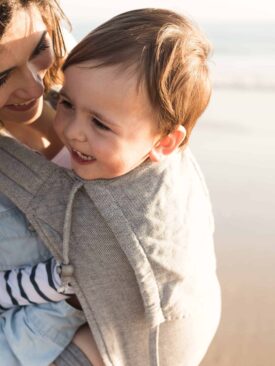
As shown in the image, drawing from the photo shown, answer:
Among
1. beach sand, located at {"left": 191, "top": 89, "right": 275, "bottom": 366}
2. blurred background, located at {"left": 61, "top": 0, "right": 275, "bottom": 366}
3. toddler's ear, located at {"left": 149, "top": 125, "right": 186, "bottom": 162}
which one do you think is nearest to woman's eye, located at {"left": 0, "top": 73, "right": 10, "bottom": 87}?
toddler's ear, located at {"left": 149, "top": 125, "right": 186, "bottom": 162}

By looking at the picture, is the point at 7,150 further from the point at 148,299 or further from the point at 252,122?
the point at 252,122

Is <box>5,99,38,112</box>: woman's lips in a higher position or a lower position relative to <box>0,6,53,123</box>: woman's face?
lower

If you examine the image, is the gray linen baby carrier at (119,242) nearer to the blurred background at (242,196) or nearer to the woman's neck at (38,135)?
the woman's neck at (38,135)

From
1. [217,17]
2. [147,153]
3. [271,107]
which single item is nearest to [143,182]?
[147,153]

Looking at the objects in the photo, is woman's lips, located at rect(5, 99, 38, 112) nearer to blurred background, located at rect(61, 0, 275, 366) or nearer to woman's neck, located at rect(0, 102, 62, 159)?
woman's neck, located at rect(0, 102, 62, 159)

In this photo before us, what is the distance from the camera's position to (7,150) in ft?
7.06

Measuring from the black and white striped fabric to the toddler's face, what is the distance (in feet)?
1.05

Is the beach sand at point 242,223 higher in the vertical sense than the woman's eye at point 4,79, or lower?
lower

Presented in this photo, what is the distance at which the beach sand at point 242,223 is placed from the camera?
321 cm

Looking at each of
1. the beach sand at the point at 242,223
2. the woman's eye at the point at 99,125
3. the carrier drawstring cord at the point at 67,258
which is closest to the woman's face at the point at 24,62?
the woman's eye at the point at 99,125

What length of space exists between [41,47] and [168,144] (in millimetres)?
513

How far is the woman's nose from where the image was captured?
2.15 meters

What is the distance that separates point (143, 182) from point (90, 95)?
33 cm

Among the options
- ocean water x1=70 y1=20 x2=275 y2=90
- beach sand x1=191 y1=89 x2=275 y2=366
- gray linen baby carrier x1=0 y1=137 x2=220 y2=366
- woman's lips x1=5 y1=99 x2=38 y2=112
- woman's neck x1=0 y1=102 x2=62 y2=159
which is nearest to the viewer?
gray linen baby carrier x1=0 y1=137 x2=220 y2=366
